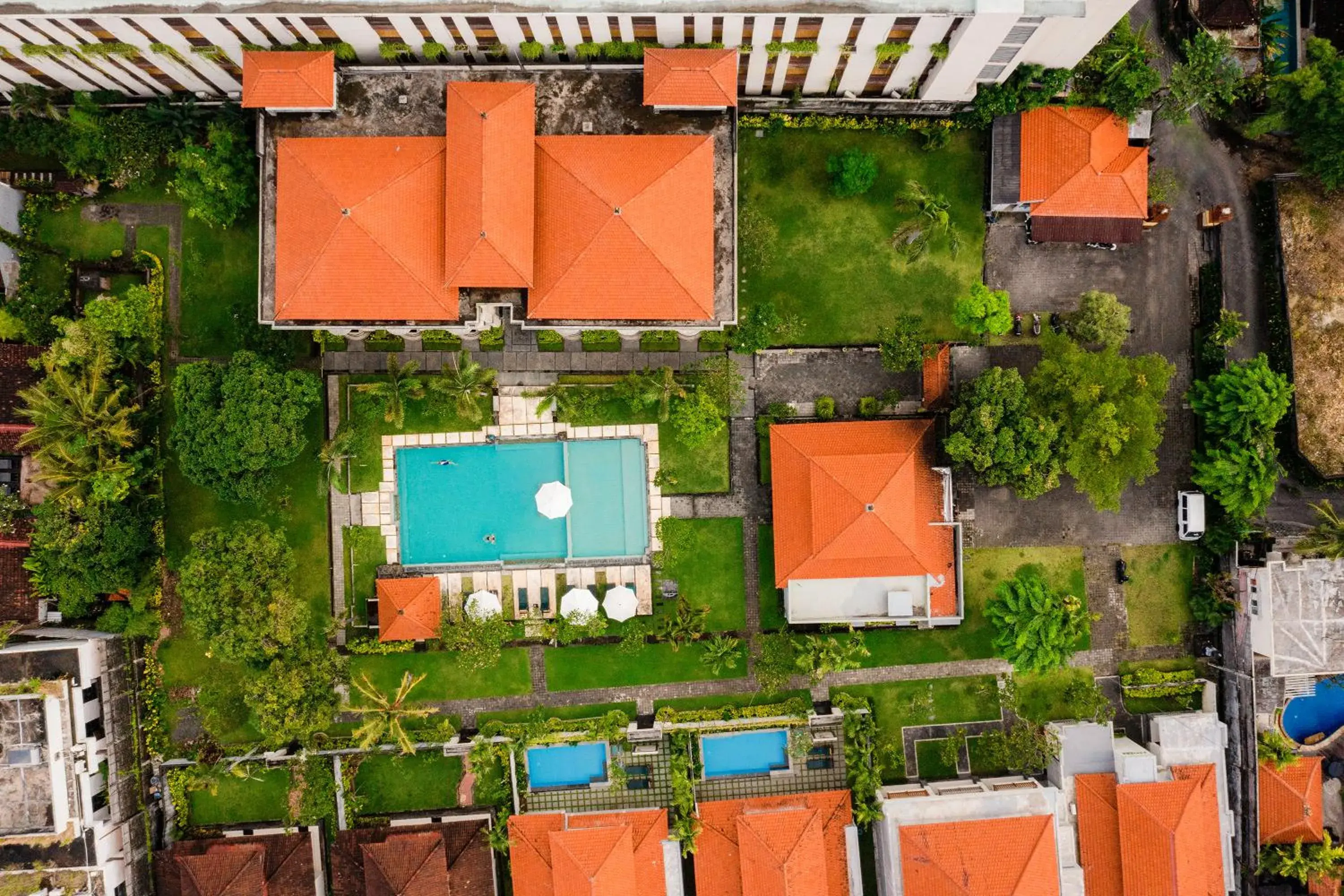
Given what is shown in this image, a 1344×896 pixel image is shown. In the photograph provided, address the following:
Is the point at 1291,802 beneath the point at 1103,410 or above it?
beneath

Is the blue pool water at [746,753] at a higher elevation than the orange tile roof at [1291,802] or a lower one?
higher

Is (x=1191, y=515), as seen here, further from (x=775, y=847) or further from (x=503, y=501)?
(x=503, y=501)

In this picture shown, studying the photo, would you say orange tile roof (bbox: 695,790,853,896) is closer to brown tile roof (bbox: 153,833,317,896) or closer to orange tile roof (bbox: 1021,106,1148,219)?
brown tile roof (bbox: 153,833,317,896)

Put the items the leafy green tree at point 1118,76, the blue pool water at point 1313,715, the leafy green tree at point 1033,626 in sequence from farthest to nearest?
1. the blue pool water at point 1313,715
2. the leafy green tree at point 1118,76
3. the leafy green tree at point 1033,626

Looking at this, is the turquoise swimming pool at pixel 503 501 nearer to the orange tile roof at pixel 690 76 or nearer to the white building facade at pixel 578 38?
the orange tile roof at pixel 690 76

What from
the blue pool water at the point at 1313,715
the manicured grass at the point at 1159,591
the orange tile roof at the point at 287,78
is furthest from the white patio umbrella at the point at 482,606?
the blue pool water at the point at 1313,715

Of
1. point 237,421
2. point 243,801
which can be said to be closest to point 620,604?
point 237,421

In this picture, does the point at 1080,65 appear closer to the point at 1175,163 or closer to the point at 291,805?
the point at 1175,163

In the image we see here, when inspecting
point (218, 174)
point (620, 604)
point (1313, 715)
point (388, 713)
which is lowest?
point (1313, 715)
